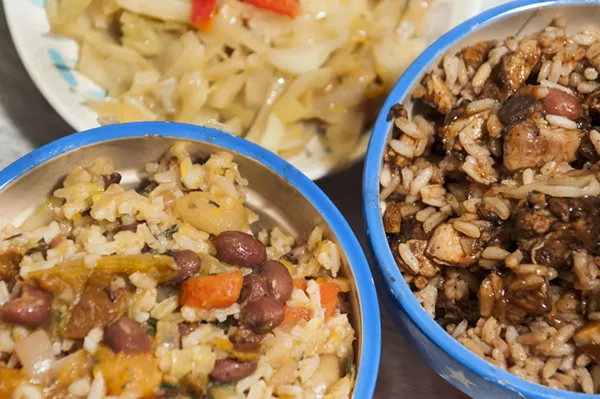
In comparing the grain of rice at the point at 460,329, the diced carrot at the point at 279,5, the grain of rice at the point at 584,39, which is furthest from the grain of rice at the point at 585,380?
the diced carrot at the point at 279,5

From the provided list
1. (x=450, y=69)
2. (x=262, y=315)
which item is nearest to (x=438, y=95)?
(x=450, y=69)

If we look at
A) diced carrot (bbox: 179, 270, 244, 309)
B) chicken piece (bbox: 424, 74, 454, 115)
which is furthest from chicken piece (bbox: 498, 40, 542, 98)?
diced carrot (bbox: 179, 270, 244, 309)

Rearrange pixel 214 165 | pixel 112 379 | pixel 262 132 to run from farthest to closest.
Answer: pixel 262 132
pixel 214 165
pixel 112 379

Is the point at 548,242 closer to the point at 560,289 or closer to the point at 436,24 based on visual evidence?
the point at 560,289

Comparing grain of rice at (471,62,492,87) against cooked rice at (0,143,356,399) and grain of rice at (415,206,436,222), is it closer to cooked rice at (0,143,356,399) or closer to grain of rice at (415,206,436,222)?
grain of rice at (415,206,436,222)

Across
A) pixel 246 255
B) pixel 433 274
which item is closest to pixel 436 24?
pixel 433 274

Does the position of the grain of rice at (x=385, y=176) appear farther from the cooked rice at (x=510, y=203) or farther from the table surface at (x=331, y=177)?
the table surface at (x=331, y=177)

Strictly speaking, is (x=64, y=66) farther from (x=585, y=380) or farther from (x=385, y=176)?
(x=585, y=380)
